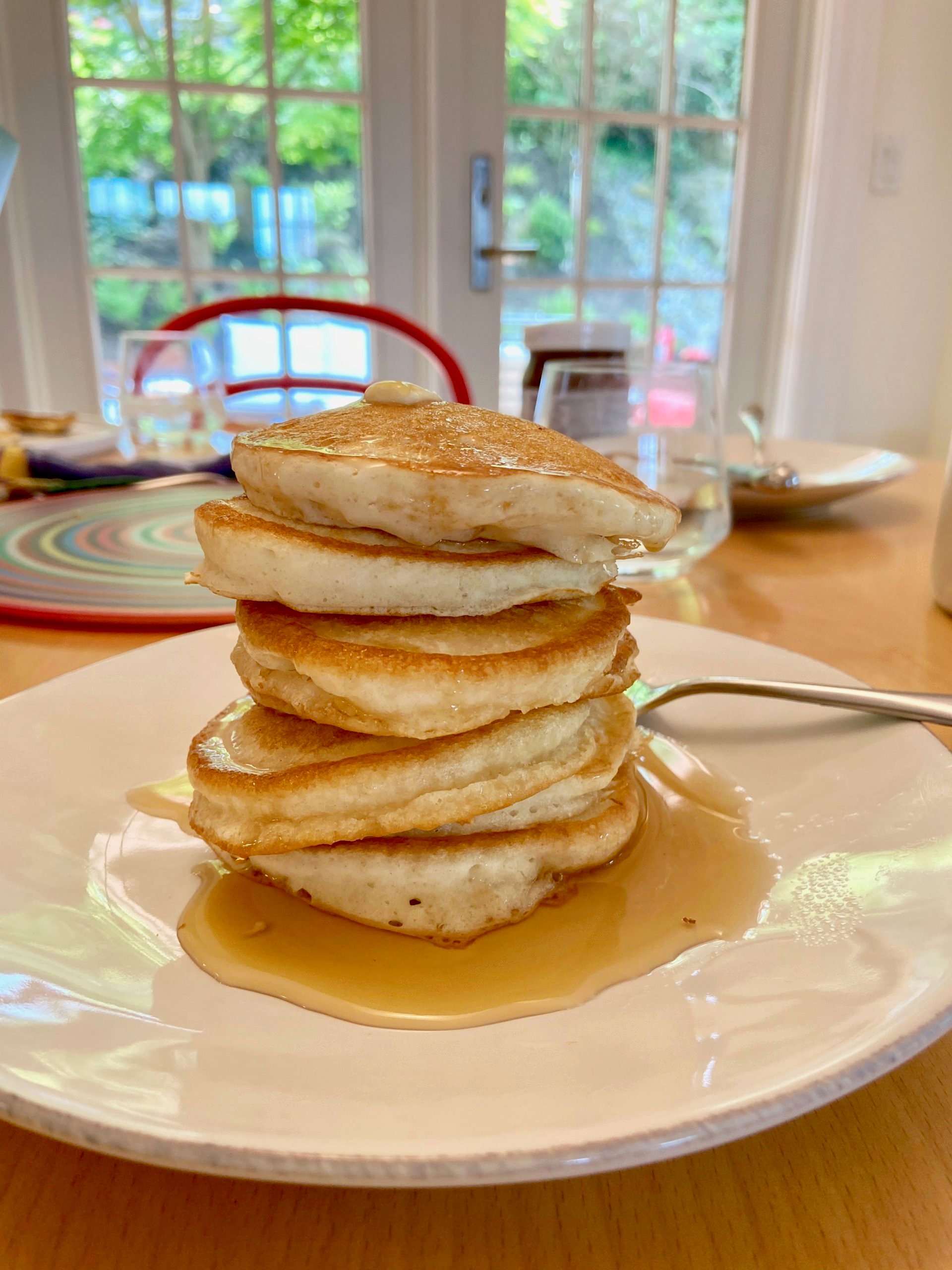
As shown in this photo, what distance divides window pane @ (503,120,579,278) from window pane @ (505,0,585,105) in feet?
0.32

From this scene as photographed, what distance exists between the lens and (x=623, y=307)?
143 inches

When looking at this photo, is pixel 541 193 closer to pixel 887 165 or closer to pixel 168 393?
pixel 887 165

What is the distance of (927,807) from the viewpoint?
1.79ft

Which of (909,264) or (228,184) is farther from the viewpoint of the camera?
(909,264)

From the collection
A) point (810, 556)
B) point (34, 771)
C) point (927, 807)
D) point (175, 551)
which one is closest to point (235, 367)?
point (175, 551)

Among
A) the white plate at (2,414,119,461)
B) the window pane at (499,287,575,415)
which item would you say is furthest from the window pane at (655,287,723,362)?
the white plate at (2,414,119,461)

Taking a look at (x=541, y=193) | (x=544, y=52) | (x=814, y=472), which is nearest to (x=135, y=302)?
(x=541, y=193)

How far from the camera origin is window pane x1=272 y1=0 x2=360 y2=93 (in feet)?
9.81

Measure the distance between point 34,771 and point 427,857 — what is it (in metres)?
0.28

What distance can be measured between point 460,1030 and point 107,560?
1.00 m

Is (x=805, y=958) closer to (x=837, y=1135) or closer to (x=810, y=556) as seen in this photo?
(x=837, y=1135)

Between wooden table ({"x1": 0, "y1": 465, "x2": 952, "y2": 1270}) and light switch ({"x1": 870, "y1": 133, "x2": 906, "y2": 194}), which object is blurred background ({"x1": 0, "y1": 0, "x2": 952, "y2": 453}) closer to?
light switch ({"x1": 870, "y1": 133, "x2": 906, "y2": 194})

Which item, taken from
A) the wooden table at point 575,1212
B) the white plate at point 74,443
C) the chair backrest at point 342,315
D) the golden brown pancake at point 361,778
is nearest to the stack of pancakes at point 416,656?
the golden brown pancake at point 361,778

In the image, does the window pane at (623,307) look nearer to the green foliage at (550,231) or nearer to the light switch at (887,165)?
the green foliage at (550,231)
